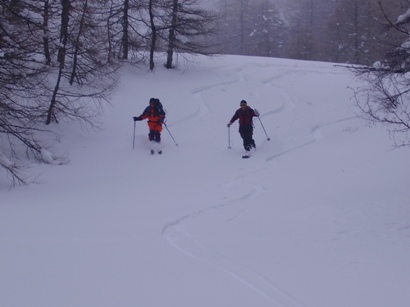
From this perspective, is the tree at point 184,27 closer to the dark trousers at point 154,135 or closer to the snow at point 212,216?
the snow at point 212,216

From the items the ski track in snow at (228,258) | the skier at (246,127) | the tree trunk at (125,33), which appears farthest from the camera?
the tree trunk at (125,33)

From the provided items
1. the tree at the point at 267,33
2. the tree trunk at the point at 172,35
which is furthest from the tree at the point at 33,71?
the tree at the point at 267,33

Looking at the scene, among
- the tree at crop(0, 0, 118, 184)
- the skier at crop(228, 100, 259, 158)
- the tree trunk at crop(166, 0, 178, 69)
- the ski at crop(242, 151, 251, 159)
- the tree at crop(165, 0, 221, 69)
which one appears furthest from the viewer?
the tree at crop(165, 0, 221, 69)

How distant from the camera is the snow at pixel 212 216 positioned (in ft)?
20.1

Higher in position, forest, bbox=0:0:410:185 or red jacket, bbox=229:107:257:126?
forest, bbox=0:0:410:185

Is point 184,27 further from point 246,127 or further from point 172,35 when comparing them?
point 246,127

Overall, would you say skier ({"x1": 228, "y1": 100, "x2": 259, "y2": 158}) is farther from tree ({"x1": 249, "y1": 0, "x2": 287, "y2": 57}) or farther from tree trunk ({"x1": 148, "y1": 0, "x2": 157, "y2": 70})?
tree ({"x1": 249, "y1": 0, "x2": 287, "y2": 57})

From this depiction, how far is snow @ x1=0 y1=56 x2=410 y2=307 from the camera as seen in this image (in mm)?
6117

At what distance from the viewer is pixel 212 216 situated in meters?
10.1

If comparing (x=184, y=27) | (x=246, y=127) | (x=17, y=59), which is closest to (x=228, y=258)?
(x=17, y=59)

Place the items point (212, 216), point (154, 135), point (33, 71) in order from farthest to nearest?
1. point (154, 135)
2. point (33, 71)
3. point (212, 216)

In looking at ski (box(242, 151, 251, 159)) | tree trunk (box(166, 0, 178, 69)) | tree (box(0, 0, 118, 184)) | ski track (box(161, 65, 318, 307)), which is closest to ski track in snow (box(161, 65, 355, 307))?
ski track (box(161, 65, 318, 307))

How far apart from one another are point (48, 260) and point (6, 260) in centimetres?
59

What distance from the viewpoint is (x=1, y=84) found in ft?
41.9
